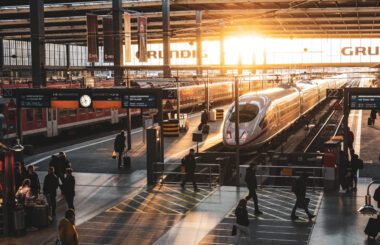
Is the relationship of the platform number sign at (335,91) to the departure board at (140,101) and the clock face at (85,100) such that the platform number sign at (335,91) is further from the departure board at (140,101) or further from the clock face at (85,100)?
the clock face at (85,100)

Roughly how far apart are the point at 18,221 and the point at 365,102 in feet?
38.8

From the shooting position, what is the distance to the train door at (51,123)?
120 ft

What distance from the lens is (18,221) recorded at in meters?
15.1

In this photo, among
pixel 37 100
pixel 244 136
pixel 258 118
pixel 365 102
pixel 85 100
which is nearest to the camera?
pixel 365 102

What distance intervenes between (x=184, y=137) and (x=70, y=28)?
119 ft

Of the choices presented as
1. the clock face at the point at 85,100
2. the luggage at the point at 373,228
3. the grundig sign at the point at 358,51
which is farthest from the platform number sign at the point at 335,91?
the grundig sign at the point at 358,51

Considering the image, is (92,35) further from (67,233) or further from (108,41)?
(67,233)

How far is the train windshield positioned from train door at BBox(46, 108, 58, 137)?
12.1m

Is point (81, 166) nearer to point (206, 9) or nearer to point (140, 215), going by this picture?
point (140, 215)

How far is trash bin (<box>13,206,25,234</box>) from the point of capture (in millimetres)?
15117

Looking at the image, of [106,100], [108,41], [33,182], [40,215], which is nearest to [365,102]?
[106,100]

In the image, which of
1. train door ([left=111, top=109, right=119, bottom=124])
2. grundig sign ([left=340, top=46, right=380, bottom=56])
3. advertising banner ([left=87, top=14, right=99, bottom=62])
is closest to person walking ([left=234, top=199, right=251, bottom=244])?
advertising banner ([left=87, top=14, right=99, bottom=62])

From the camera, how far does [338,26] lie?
65562mm

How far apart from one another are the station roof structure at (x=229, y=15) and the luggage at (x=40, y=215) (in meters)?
23.0
